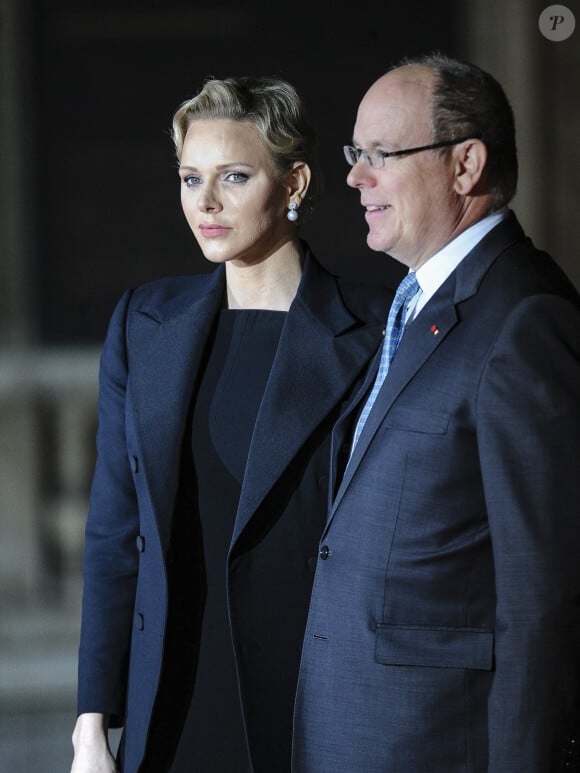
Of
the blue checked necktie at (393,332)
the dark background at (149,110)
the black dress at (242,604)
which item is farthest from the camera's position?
the dark background at (149,110)

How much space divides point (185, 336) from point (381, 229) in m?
0.44

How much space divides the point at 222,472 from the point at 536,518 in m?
0.62

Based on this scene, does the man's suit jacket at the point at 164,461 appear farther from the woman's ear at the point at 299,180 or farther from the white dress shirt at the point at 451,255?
the white dress shirt at the point at 451,255

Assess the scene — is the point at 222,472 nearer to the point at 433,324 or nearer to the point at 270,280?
the point at 270,280

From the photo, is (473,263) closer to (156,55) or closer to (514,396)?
(514,396)

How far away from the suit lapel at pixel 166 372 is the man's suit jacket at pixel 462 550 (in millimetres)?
317

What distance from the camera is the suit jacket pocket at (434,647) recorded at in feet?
5.16

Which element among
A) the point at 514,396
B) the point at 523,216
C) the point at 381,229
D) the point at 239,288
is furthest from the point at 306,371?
the point at 523,216

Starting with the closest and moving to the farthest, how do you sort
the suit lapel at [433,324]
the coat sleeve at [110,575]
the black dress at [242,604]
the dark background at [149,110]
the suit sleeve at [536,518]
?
the suit sleeve at [536,518] → the suit lapel at [433,324] → the black dress at [242,604] → the coat sleeve at [110,575] → the dark background at [149,110]

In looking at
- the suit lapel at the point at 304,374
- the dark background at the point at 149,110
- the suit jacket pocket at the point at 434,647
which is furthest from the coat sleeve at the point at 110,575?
the dark background at the point at 149,110

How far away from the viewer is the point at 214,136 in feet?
6.34

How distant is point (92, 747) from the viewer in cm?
197

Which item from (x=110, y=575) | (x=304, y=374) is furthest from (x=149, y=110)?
(x=110, y=575)

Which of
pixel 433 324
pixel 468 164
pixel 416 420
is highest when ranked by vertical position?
pixel 468 164
